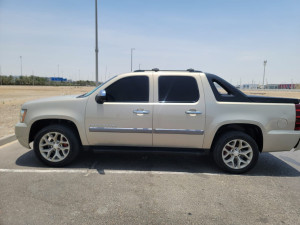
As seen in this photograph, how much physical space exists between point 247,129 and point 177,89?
154cm

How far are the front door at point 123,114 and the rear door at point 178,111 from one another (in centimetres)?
15

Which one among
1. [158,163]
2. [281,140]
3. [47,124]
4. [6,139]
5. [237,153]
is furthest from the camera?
[6,139]

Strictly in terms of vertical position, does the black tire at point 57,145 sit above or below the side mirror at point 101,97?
below

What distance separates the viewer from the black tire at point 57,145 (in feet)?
14.2

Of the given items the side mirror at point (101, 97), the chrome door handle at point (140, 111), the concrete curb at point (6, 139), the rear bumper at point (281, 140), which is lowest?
the concrete curb at point (6, 139)

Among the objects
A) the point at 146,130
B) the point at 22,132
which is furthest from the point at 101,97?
the point at 22,132

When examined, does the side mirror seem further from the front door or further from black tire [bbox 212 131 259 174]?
black tire [bbox 212 131 259 174]

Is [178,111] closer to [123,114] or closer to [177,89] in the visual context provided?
[177,89]

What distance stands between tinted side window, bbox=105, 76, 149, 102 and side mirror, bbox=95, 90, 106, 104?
0.13 metres

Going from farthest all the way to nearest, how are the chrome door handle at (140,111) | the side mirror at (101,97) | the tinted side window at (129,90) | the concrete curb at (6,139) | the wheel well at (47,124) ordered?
1. the concrete curb at (6,139)
2. the wheel well at (47,124)
3. the tinted side window at (129,90)
4. the chrome door handle at (140,111)
5. the side mirror at (101,97)

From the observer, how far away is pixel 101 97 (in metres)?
4.15

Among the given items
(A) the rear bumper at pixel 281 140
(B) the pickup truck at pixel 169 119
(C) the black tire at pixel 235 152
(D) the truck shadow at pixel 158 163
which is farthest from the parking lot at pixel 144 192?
(A) the rear bumper at pixel 281 140

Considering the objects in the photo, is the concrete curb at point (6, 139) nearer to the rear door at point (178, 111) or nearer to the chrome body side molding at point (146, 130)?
the chrome body side molding at point (146, 130)

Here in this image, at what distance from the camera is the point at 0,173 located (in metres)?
4.09
